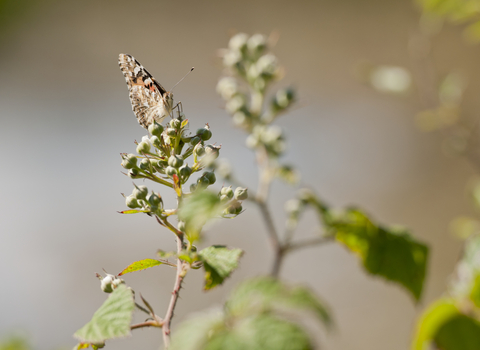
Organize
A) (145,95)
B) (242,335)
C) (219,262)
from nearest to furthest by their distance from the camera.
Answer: (242,335), (219,262), (145,95)

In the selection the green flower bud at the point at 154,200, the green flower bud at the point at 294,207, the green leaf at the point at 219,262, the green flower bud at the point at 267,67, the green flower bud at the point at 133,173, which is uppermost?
the green flower bud at the point at 267,67

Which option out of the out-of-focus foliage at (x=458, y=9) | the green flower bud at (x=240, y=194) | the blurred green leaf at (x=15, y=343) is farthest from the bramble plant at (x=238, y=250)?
the blurred green leaf at (x=15, y=343)

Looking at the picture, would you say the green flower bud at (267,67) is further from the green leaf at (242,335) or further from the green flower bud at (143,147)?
the green leaf at (242,335)

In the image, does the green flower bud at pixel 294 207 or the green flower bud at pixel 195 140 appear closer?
the green flower bud at pixel 195 140

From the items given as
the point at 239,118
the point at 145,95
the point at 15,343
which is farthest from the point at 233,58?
the point at 15,343

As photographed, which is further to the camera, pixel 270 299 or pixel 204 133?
pixel 204 133

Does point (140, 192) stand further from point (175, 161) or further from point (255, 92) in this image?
point (255, 92)

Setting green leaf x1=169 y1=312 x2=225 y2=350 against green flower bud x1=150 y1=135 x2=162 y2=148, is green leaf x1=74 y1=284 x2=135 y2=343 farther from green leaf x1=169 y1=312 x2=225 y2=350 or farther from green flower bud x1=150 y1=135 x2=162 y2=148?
green flower bud x1=150 y1=135 x2=162 y2=148
